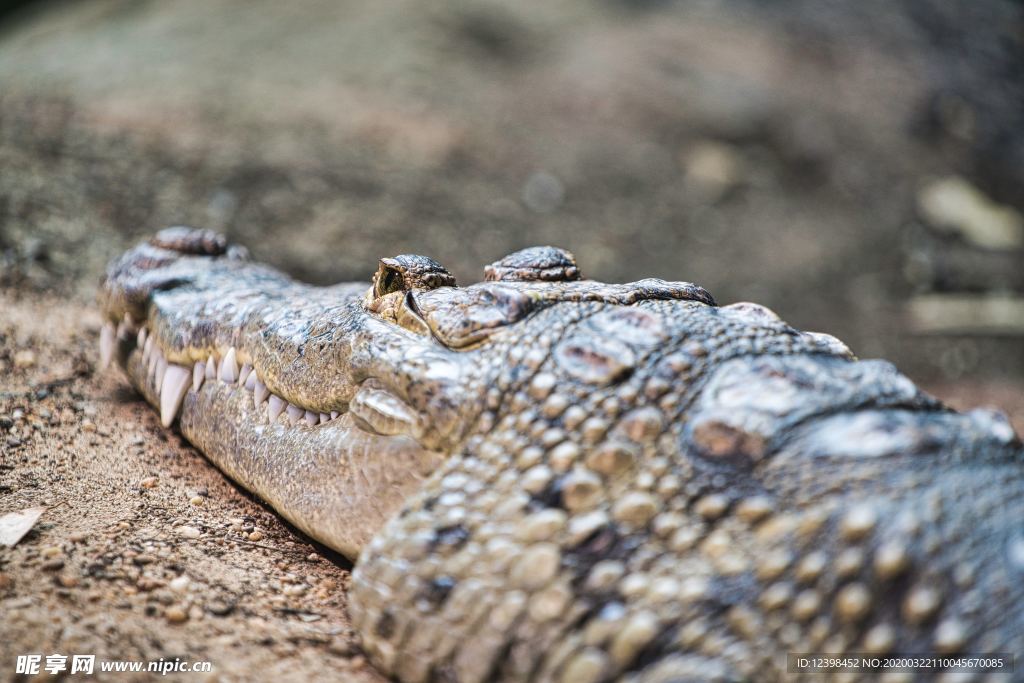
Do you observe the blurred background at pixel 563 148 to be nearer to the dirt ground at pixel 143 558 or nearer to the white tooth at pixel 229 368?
the dirt ground at pixel 143 558

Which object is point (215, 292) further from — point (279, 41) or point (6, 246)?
point (279, 41)

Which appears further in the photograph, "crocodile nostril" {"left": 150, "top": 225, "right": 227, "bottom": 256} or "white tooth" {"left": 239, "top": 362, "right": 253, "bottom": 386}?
"crocodile nostril" {"left": 150, "top": 225, "right": 227, "bottom": 256}

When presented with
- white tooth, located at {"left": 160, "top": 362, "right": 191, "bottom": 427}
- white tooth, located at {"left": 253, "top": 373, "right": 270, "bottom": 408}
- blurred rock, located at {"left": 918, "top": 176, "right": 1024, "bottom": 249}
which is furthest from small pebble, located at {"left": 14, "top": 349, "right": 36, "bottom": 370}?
blurred rock, located at {"left": 918, "top": 176, "right": 1024, "bottom": 249}

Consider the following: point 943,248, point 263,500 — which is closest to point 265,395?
point 263,500

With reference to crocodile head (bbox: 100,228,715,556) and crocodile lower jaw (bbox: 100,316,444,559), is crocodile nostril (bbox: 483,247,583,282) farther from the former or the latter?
crocodile lower jaw (bbox: 100,316,444,559)

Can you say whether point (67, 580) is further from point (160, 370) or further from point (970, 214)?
point (970, 214)

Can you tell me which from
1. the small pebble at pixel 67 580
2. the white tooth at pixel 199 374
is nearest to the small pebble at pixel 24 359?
the white tooth at pixel 199 374

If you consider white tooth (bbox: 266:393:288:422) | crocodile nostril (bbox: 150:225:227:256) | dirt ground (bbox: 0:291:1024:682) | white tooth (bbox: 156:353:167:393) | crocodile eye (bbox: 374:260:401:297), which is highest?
crocodile eye (bbox: 374:260:401:297)
